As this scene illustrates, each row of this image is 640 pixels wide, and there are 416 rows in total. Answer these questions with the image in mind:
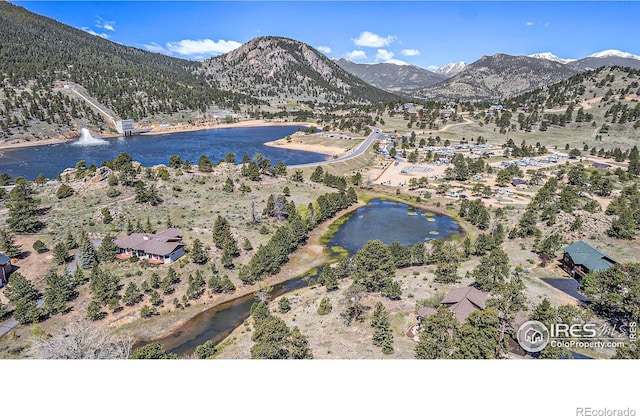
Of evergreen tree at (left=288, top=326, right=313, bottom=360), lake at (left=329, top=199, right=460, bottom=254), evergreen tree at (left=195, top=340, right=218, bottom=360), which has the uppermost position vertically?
evergreen tree at (left=288, top=326, right=313, bottom=360)

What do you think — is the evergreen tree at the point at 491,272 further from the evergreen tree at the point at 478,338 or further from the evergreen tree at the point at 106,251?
the evergreen tree at the point at 106,251

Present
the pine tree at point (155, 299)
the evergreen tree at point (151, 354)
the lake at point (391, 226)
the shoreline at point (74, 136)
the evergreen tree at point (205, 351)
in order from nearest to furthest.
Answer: the evergreen tree at point (151, 354) → the evergreen tree at point (205, 351) → the pine tree at point (155, 299) → the lake at point (391, 226) → the shoreline at point (74, 136)

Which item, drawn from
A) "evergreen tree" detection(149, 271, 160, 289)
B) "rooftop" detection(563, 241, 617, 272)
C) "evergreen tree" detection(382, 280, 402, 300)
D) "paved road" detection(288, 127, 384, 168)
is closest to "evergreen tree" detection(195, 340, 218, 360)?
"evergreen tree" detection(149, 271, 160, 289)

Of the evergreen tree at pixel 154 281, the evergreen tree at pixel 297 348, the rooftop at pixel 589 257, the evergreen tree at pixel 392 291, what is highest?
the rooftop at pixel 589 257

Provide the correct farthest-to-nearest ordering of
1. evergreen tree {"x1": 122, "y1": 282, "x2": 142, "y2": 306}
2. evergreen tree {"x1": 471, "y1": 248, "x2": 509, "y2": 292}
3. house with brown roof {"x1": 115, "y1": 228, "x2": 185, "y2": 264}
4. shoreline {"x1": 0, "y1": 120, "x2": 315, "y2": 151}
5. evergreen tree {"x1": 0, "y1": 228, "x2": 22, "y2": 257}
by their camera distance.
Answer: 1. shoreline {"x1": 0, "y1": 120, "x2": 315, "y2": 151}
2. house with brown roof {"x1": 115, "y1": 228, "x2": 185, "y2": 264}
3. evergreen tree {"x1": 0, "y1": 228, "x2": 22, "y2": 257}
4. evergreen tree {"x1": 122, "y1": 282, "x2": 142, "y2": 306}
5. evergreen tree {"x1": 471, "y1": 248, "x2": 509, "y2": 292}

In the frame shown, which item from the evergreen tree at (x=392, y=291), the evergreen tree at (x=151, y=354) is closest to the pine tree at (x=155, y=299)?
the evergreen tree at (x=151, y=354)

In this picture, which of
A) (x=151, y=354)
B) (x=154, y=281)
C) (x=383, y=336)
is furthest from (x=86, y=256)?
(x=383, y=336)

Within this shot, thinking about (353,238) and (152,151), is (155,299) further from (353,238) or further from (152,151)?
(152,151)

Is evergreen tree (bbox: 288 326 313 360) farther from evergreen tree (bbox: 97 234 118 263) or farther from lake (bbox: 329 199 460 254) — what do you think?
evergreen tree (bbox: 97 234 118 263)
